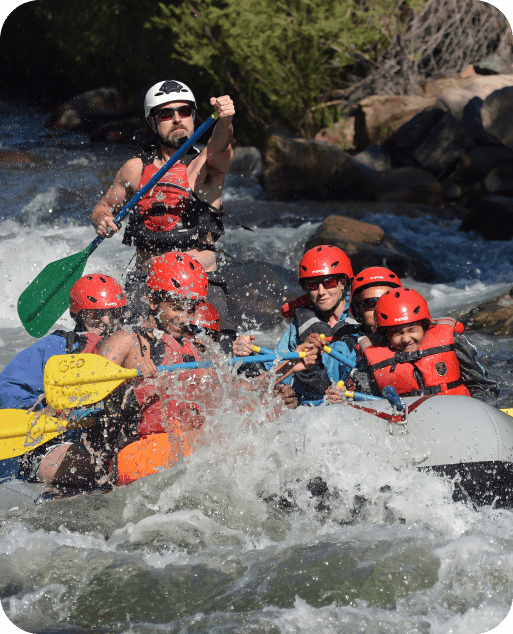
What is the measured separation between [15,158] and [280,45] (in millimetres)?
5071

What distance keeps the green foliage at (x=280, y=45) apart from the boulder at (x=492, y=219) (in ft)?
13.3

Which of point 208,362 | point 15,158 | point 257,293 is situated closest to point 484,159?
point 257,293

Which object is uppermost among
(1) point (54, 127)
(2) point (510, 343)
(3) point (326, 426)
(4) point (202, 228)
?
(4) point (202, 228)

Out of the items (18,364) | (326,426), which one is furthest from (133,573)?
(18,364)

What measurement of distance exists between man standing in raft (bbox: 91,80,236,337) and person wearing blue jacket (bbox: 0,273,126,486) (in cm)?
21

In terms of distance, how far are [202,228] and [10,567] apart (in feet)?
7.37

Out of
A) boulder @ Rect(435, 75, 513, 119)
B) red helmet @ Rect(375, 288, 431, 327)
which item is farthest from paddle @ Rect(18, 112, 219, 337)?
boulder @ Rect(435, 75, 513, 119)

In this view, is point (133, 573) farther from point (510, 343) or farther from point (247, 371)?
point (510, 343)

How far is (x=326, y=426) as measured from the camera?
365 centimetres

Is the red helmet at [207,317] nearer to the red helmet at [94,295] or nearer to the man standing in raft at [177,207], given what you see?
the man standing in raft at [177,207]

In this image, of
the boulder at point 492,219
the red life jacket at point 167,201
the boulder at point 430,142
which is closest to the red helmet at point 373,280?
the red life jacket at point 167,201

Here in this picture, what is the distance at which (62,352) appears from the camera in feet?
13.9

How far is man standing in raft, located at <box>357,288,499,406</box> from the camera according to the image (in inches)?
160

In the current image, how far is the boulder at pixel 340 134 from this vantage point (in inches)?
547
